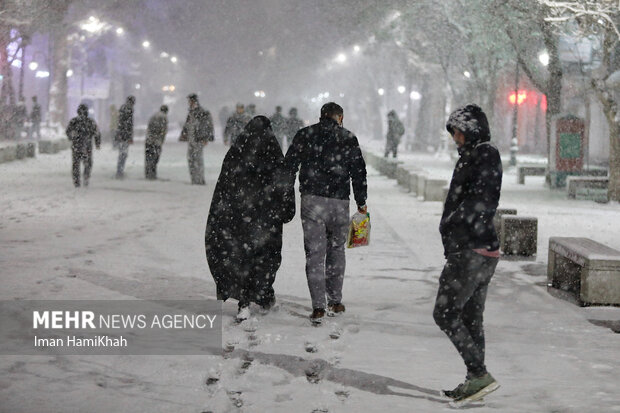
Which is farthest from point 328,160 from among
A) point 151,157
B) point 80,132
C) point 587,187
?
point 151,157

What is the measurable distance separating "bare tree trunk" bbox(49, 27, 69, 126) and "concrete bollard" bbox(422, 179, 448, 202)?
116ft

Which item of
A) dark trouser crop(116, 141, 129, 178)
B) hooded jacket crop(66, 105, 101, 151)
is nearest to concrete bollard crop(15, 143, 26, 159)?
dark trouser crop(116, 141, 129, 178)

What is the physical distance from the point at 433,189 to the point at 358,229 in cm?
1266

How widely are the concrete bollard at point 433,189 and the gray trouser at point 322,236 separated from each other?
1253cm

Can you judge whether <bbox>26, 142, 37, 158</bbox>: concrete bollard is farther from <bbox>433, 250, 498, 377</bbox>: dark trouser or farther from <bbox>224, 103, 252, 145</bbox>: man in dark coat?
<bbox>433, 250, 498, 377</bbox>: dark trouser

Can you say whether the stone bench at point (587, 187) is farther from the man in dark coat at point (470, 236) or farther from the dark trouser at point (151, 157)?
the man in dark coat at point (470, 236)

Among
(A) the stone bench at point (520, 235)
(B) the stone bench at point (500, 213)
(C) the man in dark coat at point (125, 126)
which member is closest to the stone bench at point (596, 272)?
(A) the stone bench at point (520, 235)

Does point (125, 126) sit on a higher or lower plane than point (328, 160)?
higher

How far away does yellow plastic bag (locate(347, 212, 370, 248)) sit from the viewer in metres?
8.27

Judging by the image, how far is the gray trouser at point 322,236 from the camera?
320 inches

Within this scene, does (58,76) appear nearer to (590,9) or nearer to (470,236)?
(590,9)

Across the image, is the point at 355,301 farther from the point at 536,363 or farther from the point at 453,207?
the point at 453,207

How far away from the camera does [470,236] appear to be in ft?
19.2

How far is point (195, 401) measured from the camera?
5828mm
